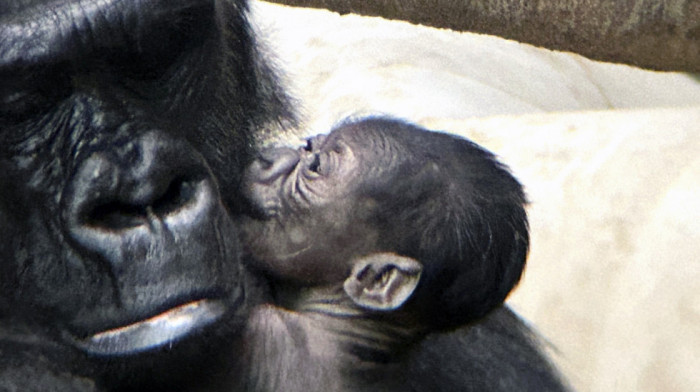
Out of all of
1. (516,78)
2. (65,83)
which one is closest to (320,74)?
(516,78)

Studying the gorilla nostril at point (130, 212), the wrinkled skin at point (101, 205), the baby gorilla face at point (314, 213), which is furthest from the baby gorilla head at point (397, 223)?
the gorilla nostril at point (130, 212)

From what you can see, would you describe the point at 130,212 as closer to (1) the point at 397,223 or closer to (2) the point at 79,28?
(2) the point at 79,28

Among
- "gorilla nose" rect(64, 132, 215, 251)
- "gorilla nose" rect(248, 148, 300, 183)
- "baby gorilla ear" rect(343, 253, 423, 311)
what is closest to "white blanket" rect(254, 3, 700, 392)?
"gorilla nose" rect(248, 148, 300, 183)

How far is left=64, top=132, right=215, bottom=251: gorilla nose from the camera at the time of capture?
1121 mm

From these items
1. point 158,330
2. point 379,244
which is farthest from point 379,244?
point 158,330

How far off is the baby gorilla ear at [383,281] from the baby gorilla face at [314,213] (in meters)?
0.03

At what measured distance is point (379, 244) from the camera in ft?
5.59

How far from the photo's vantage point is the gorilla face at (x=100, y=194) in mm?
1122

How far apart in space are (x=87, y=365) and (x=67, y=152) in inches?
9.7

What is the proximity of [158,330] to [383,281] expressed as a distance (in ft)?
1.94

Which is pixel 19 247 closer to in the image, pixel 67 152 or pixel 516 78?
pixel 67 152

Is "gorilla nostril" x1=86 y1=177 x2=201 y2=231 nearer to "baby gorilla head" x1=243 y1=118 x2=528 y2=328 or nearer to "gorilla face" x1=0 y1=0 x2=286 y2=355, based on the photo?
"gorilla face" x1=0 y1=0 x2=286 y2=355

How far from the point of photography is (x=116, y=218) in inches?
44.5

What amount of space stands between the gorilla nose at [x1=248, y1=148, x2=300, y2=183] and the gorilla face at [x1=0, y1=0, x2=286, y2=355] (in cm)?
49
